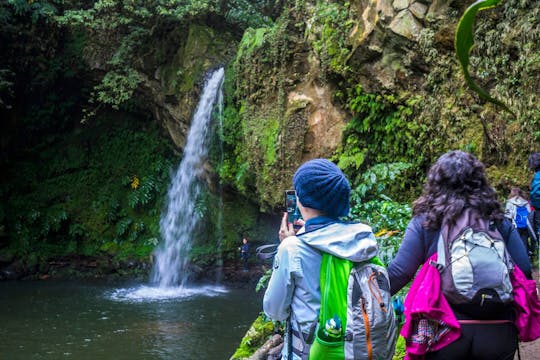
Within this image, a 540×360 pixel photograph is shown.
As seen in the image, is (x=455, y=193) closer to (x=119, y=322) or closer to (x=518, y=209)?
(x=518, y=209)

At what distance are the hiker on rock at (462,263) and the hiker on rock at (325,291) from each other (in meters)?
0.21

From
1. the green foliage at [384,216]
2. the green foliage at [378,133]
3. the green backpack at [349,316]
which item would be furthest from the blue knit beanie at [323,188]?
the green foliage at [378,133]

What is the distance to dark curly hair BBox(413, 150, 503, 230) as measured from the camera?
1.88 m

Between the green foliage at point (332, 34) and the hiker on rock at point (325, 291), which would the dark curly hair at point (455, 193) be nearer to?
the hiker on rock at point (325, 291)

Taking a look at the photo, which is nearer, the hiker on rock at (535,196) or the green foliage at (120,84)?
the hiker on rock at (535,196)

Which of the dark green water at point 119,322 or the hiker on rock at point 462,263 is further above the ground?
the hiker on rock at point 462,263

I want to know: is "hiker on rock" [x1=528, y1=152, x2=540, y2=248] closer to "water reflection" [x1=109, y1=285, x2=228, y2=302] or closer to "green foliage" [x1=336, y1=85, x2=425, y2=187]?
"green foliage" [x1=336, y1=85, x2=425, y2=187]

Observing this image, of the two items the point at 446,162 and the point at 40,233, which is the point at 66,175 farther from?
the point at 446,162

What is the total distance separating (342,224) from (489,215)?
59cm

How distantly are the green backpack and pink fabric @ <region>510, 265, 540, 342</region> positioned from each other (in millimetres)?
529

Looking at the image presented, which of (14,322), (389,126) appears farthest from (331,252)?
(14,322)

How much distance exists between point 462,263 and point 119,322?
7.71 m

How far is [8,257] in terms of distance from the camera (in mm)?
12750

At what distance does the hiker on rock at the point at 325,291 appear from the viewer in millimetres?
1617
